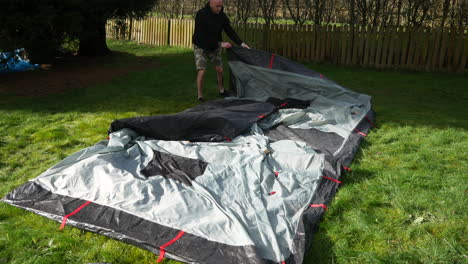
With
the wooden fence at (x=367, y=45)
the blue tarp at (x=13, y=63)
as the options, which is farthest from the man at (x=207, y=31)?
the wooden fence at (x=367, y=45)

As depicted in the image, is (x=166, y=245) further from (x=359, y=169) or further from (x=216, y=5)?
(x=216, y=5)

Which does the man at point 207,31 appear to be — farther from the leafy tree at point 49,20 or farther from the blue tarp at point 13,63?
the blue tarp at point 13,63

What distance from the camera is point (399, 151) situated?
422cm

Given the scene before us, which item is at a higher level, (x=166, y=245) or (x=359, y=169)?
(x=359, y=169)

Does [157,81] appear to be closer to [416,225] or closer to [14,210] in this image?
[14,210]

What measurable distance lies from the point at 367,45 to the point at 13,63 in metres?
8.41

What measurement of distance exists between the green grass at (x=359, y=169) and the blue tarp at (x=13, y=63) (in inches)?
70.5

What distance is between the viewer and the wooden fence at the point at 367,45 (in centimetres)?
881

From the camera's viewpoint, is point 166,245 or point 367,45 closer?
point 166,245

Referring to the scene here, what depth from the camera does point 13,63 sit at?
26.6 feet

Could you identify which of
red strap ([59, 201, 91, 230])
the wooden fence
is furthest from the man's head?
the wooden fence

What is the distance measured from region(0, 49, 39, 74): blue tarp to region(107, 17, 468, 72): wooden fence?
8.20 ft

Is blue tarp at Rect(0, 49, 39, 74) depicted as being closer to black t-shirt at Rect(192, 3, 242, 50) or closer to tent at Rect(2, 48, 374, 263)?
black t-shirt at Rect(192, 3, 242, 50)

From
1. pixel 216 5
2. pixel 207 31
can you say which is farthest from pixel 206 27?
pixel 216 5
